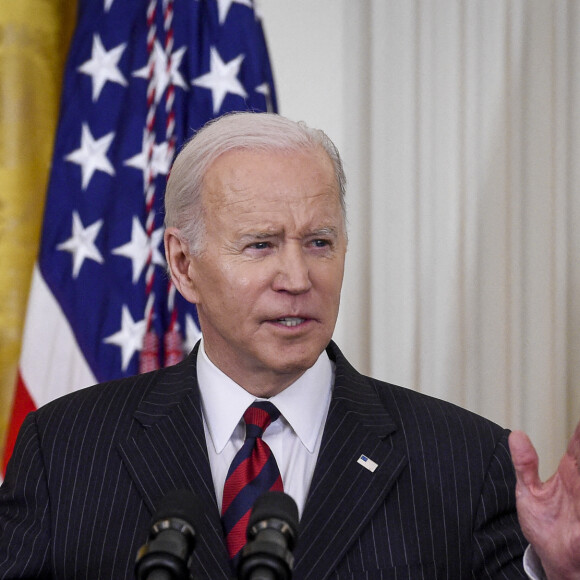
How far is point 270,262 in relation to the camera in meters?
1.91

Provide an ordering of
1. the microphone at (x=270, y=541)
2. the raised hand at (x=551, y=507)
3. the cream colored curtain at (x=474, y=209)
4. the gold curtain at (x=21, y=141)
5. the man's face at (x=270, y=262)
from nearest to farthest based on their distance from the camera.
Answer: the microphone at (x=270, y=541), the raised hand at (x=551, y=507), the man's face at (x=270, y=262), the gold curtain at (x=21, y=141), the cream colored curtain at (x=474, y=209)

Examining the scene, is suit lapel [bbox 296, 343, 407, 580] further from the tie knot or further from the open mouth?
the open mouth

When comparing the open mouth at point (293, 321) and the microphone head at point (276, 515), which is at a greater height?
the open mouth at point (293, 321)

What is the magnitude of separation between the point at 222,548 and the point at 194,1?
85.2 inches

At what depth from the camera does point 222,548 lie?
5.83 feet

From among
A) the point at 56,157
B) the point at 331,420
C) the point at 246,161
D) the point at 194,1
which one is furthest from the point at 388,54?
the point at 331,420

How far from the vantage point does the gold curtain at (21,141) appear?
3.09 meters

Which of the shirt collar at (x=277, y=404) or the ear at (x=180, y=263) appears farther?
the ear at (x=180, y=263)

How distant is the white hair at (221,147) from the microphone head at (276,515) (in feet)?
3.38

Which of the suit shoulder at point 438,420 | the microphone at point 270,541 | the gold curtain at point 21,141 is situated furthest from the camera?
the gold curtain at point 21,141

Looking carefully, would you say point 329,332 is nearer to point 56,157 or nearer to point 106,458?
point 106,458

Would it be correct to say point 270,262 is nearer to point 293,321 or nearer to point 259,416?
point 293,321

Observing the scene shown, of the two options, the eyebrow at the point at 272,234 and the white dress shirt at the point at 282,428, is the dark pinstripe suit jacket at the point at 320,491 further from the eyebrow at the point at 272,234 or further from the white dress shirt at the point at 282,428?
the eyebrow at the point at 272,234

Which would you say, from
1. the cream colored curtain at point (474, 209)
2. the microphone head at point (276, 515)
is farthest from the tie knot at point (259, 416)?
the cream colored curtain at point (474, 209)
